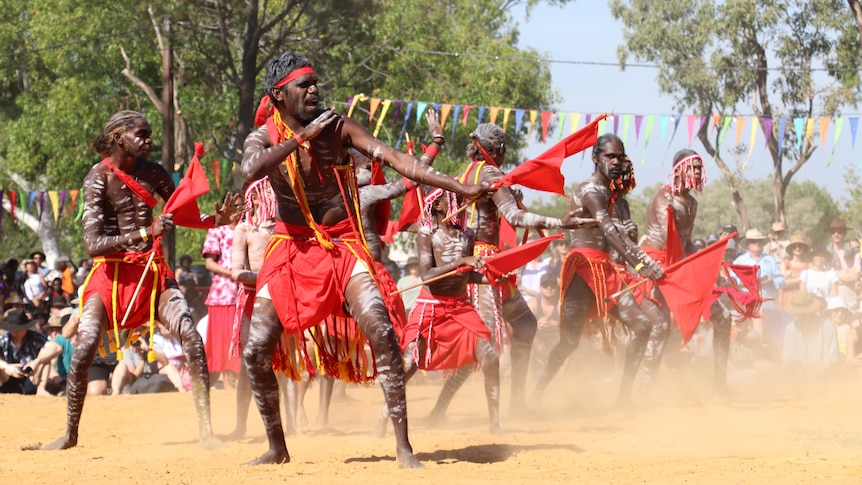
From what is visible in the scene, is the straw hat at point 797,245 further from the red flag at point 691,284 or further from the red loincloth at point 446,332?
the red loincloth at point 446,332

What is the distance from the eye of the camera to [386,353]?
19.7ft

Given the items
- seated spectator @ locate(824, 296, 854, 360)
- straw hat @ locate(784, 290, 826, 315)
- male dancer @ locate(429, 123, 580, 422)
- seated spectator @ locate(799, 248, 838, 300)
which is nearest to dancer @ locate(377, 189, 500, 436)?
male dancer @ locate(429, 123, 580, 422)

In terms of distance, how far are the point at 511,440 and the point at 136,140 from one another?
3142 mm

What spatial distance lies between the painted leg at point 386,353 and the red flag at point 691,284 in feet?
12.2

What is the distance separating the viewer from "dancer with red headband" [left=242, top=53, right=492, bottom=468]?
19.7 feet

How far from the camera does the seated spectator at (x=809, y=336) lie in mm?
14172

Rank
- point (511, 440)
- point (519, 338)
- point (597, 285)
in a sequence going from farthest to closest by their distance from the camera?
point (597, 285), point (519, 338), point (511, 440)

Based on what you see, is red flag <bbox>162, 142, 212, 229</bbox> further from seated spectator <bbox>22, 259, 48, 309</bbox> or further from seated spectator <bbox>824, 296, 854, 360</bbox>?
seated spectator <bbox>22, 259, 48, 309</bbox>

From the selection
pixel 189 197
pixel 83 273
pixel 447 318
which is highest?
pixel 83 273

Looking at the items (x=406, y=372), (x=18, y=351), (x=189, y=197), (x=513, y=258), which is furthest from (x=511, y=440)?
(x=18, y=351)

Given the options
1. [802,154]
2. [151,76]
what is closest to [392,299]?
[151,76]

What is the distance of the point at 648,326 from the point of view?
952 centimetres

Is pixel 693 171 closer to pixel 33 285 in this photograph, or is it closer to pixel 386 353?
pixel 386 353

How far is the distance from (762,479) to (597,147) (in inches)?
182
